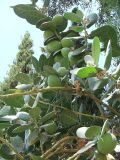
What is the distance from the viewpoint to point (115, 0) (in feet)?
9.41

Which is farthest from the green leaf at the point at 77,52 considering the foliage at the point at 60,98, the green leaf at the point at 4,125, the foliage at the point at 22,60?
the foliage at the point at 22,60

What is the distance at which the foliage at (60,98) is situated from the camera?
3.29ft

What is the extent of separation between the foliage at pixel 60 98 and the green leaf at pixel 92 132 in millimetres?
75

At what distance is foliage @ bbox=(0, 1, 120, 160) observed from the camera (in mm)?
1004

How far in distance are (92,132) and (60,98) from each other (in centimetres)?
21

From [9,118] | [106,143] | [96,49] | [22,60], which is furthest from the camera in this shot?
[22,60]

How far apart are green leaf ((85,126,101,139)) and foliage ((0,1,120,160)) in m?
0.08

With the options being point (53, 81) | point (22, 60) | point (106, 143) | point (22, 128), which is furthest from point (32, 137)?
point (22, 60)

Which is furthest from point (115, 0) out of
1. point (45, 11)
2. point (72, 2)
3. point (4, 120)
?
point (72, 2)

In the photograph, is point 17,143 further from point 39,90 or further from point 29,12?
point 29,12

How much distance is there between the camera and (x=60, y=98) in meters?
1.08

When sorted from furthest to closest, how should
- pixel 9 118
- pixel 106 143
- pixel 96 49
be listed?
1. pixel 9 118
2. pixel 96 49
3. pixel 106 143

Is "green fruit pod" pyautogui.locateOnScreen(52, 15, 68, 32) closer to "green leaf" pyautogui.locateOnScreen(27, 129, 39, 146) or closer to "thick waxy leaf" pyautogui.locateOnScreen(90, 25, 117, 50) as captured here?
"thick waxy leaf" pyautogui.locateOnScreen(90, 25, 117, 50)

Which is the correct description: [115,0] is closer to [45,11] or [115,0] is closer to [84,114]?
[45,11]
